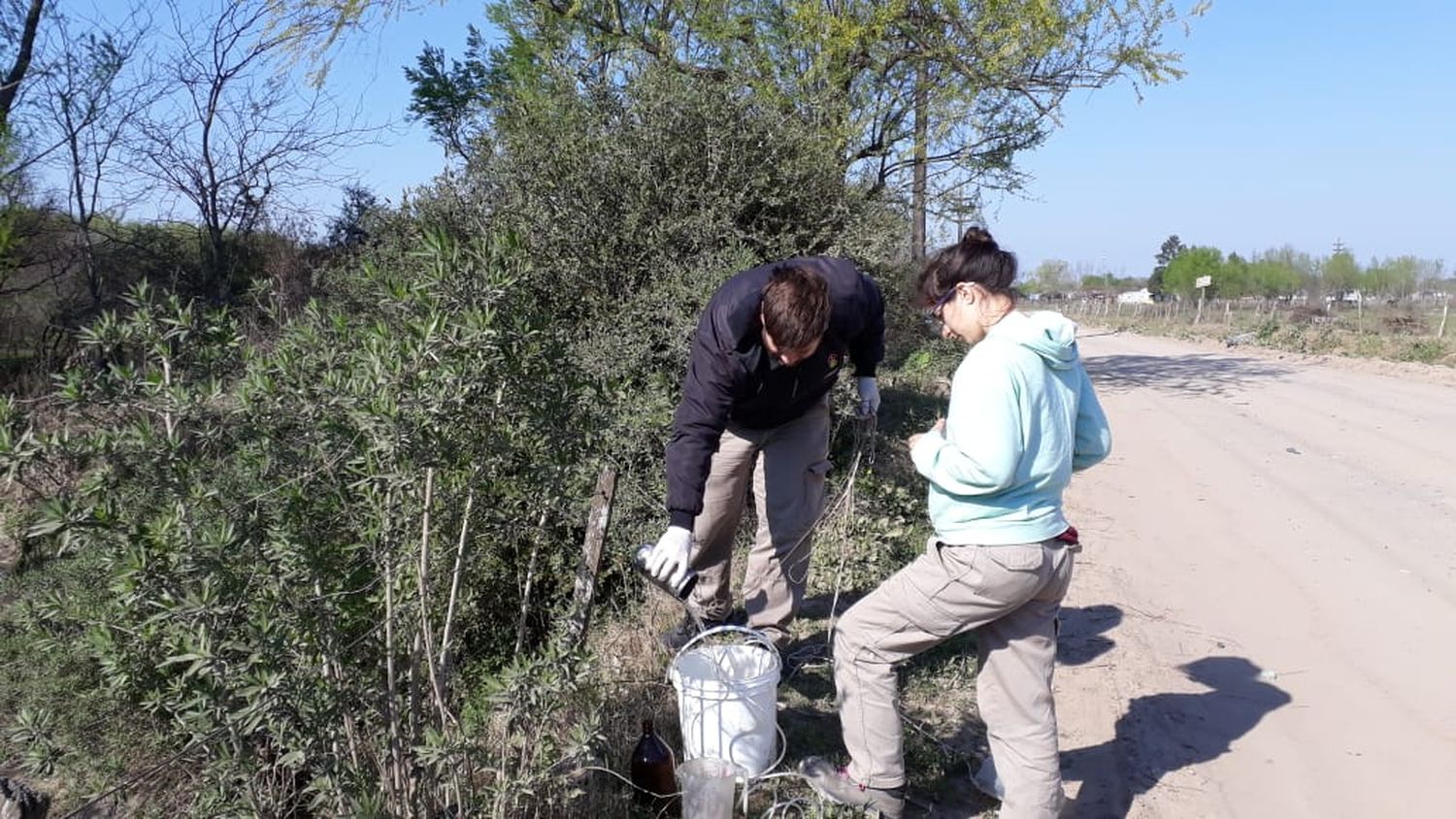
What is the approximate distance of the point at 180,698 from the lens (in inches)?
94.1

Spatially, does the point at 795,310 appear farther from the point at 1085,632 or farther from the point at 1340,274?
the point at 1340,274

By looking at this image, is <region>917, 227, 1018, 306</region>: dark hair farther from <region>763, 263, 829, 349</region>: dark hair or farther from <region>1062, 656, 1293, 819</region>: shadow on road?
<region>1062, 656, 1293, 819</region>: shadow on road

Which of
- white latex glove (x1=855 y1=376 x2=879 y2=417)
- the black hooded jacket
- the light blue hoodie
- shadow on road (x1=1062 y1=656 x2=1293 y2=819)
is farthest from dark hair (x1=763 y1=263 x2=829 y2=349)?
shadow on road (x1=1062 y1=656 x2=1293 y2=819)

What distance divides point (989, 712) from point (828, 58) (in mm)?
9498

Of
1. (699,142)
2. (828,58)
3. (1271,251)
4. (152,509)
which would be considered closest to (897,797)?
(152,509)

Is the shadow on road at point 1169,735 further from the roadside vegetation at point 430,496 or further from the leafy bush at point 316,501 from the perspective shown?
the leafy bush at point 316,501

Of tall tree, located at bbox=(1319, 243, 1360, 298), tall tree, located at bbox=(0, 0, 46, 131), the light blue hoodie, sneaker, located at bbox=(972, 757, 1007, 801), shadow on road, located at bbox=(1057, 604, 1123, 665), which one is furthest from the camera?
tall tree, located at bbox=(1319, 243, 1360, 298)

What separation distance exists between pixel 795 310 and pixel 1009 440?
2.55ft

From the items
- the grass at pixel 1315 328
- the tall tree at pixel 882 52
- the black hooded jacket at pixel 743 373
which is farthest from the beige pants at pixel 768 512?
the grass at pixel 1315 328

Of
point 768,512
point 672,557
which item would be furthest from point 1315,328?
point 672,557

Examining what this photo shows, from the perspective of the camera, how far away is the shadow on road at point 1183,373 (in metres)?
14.7

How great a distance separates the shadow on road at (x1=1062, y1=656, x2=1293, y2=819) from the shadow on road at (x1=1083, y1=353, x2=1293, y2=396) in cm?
1066

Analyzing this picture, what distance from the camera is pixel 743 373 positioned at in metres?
3.24

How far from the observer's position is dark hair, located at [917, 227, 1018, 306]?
2.69 metres
